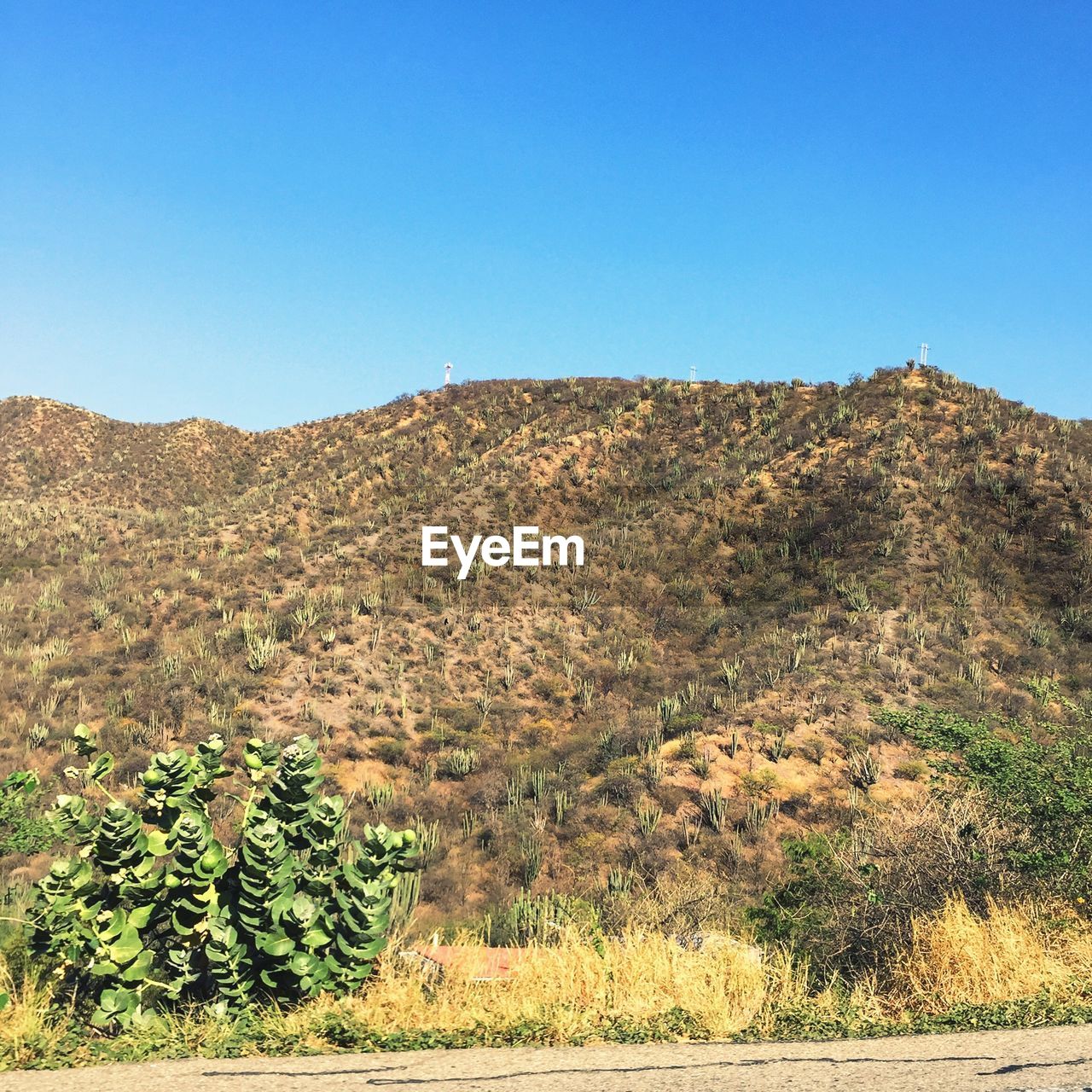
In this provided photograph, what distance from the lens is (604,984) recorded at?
559 centimetres

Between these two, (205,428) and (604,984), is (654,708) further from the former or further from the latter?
(205,428)

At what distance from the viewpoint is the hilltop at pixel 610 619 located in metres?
17.8

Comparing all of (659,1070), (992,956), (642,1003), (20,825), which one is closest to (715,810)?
(992,956)

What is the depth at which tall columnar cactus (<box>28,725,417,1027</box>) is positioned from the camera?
205 inches

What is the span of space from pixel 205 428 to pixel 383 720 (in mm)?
51608

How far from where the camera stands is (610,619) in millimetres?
28844

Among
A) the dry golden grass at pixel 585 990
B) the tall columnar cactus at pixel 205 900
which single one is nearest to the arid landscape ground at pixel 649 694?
the dry golden grass at pixel 585 990

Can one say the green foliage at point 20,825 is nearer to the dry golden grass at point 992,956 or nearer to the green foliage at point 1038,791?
the dry golden grass at point 992,956

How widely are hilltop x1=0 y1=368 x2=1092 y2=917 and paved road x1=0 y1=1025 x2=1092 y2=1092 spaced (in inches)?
376

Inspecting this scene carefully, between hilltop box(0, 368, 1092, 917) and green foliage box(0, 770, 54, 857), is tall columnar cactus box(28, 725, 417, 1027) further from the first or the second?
hilltop box(0, 368, 1092, 917)

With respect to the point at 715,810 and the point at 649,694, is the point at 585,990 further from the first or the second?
the point at 649,694

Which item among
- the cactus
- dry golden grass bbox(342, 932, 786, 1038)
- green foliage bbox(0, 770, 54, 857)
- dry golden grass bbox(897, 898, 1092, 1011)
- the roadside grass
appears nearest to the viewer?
the roadside grass

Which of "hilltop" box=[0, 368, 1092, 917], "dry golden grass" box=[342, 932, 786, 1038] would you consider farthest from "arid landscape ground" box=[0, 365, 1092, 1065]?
"hilltop" box=[0, 368, 1092, 917]

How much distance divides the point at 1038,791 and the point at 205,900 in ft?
24.2
